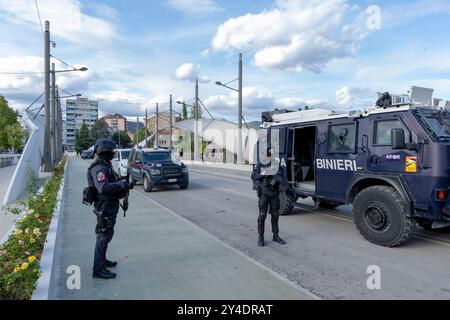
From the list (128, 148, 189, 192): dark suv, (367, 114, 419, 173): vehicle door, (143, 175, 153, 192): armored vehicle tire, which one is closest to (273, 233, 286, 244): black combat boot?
(367, 114, 419, 173): vehicle door

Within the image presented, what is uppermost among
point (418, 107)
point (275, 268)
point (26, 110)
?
point (26, 110)

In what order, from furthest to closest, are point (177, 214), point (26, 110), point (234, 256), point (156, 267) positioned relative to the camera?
1. point (26, 110)
2. point (177, 214)
3. point (234, 256)
4. point (156, 267)

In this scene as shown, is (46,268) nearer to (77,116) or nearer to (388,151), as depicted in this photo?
(388,151)

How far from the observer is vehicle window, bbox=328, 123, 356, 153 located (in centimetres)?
690

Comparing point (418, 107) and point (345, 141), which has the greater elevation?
point (418, 107)

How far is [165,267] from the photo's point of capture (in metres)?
5.13

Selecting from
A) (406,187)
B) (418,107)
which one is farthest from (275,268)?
(418,107)

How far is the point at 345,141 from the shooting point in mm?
7070

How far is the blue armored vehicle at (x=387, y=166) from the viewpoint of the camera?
18.1 ft

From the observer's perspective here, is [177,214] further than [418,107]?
Yes

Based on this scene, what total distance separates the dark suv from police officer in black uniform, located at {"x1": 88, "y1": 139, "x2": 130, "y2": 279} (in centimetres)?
962
